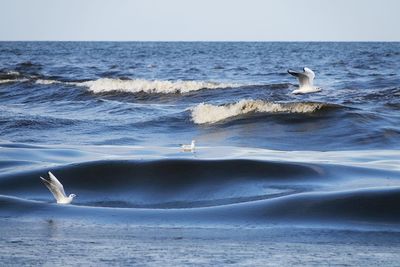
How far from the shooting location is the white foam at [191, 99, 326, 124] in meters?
16.7

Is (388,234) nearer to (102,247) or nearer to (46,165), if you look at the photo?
(102,247)

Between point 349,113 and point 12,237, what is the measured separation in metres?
11.1

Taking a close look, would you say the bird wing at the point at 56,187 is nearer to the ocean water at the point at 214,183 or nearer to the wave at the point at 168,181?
the ocean water at the point at 214,183

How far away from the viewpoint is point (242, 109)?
1725 centimetres

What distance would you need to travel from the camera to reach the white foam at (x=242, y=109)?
54.6 ft

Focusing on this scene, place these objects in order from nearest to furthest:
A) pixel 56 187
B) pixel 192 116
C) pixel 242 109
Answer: pixel 56 187
pixel 242 109
pixel 192 116

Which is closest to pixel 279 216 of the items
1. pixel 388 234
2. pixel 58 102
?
pixel 388 234

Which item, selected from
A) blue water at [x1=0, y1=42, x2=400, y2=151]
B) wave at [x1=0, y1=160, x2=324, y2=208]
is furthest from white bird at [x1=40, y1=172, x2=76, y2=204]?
blue water at [x1=0, y1=42, x2=400, y2=151]

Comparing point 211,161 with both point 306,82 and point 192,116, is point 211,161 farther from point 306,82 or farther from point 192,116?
point 306,82

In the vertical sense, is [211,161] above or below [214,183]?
above

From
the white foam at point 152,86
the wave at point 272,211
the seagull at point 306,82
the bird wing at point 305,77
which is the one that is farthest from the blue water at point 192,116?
the wave at point 272,211

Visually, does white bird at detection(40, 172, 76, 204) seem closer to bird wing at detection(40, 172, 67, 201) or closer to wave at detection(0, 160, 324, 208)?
bird wing at detection(40, 172, 67, 201)

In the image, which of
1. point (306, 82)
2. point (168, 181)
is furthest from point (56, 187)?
point (306, 82)

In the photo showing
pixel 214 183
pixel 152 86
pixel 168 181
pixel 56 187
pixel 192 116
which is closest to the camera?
pixel 56 187
